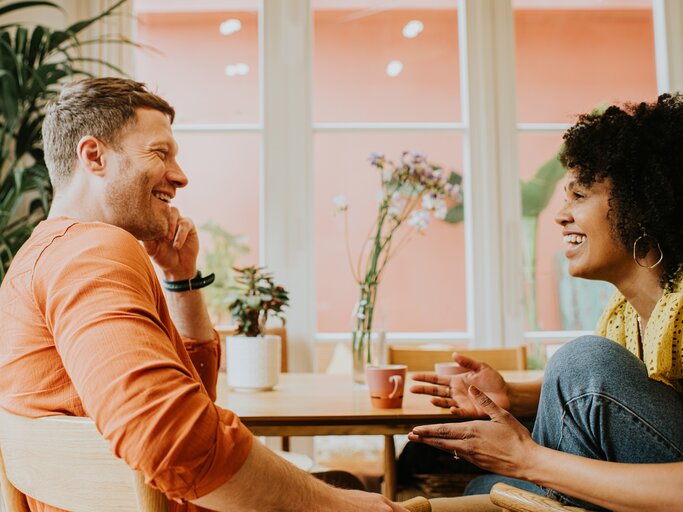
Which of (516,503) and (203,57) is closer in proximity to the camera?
(516,503)

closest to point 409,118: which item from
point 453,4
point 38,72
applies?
point 453,4

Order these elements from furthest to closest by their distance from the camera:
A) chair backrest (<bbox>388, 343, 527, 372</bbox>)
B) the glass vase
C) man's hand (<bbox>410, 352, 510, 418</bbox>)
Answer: chair backrest (<bbox>388, 343, 527, 372</bbox>), the glass vase, man's hand (<bbox>410, 352, 510, 418</bbox>)

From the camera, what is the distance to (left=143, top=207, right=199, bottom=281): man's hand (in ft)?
5.08

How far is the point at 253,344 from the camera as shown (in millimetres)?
1778

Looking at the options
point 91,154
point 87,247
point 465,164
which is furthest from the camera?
point 465,164

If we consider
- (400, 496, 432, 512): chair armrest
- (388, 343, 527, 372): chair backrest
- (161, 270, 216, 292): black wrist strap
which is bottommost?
(400, 496, 432, 512): chair armrest

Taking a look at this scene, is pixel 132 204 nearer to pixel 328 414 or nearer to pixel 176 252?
pixel 176 252

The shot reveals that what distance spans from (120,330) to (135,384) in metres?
0.07

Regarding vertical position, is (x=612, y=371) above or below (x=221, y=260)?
below

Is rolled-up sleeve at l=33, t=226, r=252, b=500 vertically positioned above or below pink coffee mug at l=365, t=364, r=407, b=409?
above

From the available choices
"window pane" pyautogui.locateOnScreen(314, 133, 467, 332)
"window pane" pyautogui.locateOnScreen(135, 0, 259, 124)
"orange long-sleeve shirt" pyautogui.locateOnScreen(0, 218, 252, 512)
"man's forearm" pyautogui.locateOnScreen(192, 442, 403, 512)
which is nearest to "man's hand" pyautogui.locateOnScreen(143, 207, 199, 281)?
"orange long-sleeve shirt" pyautogui.locateOnScreen(0, 218, 252, 512)

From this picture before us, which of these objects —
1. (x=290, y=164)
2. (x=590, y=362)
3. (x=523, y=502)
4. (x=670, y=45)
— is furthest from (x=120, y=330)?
(x=670, y=45)

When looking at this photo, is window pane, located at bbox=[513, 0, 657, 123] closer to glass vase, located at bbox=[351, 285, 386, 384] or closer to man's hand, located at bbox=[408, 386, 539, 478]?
glass vase, located at bbox=[351, 285, 386, 384]

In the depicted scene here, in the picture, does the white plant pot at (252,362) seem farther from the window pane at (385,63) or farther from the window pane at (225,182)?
the window pane at (385,63)
